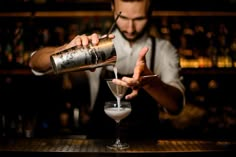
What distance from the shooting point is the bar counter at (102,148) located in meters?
1.92

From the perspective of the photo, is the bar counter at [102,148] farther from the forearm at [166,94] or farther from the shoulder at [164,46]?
the shoulder at [164,46]

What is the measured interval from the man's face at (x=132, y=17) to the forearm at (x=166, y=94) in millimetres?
480

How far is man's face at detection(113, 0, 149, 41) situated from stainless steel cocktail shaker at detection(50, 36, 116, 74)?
0.85 m

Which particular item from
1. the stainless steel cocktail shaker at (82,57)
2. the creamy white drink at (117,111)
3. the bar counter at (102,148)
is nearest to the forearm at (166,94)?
the creamy white drink at (117,111)

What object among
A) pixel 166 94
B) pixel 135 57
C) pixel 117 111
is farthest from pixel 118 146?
pixel 135 57

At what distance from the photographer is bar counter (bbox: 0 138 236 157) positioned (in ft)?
6.30

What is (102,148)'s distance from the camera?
6.68 ft

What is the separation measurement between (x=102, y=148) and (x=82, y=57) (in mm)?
475

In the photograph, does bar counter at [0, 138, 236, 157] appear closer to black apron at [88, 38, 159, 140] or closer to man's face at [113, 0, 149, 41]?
black apron at [88, 38, 159, 140]

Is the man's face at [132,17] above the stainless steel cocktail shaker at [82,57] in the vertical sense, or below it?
above

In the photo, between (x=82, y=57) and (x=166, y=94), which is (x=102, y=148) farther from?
(x=166, y=94)

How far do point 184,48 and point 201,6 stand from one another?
44 cm

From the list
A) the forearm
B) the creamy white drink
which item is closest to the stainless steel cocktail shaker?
the creamy white drink

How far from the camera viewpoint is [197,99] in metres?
3.80
